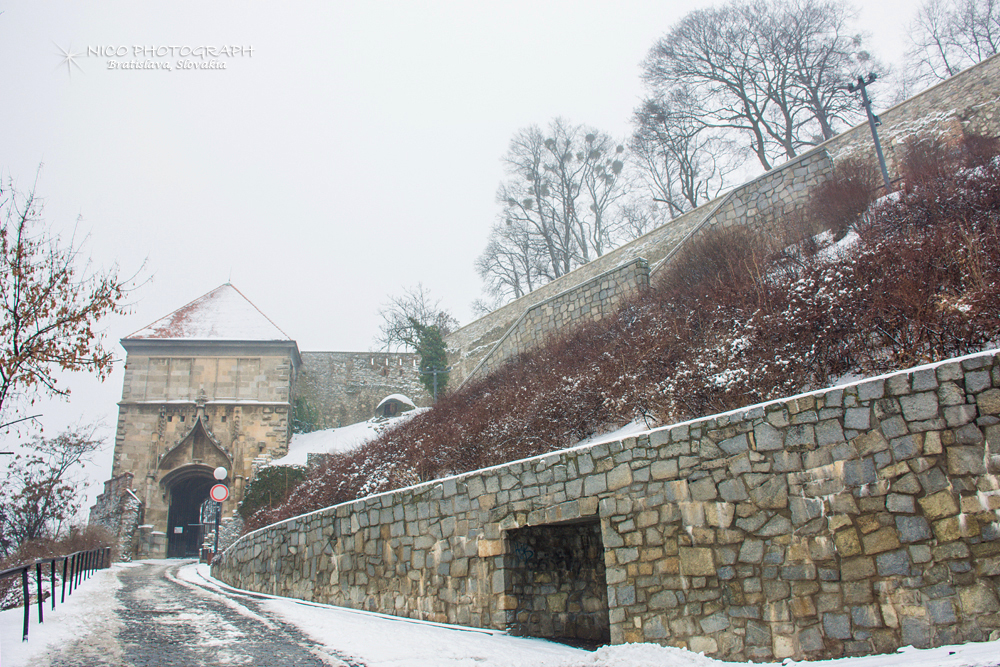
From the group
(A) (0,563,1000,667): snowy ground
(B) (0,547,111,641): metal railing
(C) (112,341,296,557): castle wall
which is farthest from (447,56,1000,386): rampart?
(C) (112,341,296,557): castle wall

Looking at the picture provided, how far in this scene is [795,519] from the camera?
193 inches

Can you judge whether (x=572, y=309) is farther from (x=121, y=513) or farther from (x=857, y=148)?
(x=121, y=513)

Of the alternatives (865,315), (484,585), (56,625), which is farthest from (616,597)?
(56,625)

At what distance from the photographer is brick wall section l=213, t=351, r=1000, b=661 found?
13.9 feet

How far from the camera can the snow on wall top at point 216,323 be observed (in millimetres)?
26625

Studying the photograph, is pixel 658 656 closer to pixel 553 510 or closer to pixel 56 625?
pixel 553 510

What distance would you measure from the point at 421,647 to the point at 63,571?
5001 mm

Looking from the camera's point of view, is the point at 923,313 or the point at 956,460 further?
the point at 923,313

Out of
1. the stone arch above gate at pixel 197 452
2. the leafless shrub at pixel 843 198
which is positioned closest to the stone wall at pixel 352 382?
the stone arch above gate at pixel 197 452

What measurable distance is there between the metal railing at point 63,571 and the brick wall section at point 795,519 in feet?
13.7

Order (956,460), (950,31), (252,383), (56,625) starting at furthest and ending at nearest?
(252,383), (950,31), (56,625), (956,460)

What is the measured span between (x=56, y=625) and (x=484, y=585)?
13.9 ft

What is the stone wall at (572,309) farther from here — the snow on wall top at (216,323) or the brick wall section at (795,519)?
the snow on wall top at (216,323)

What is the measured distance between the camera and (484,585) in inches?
279
